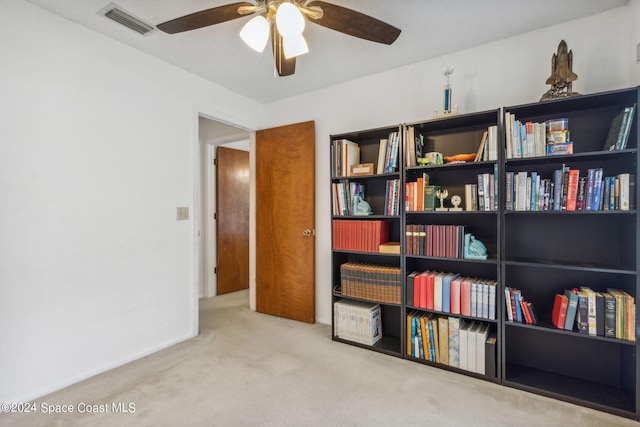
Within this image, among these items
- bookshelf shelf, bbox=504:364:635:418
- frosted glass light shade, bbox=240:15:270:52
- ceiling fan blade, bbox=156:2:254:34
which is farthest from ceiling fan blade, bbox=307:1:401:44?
bookshelf shelf, bbox=504:364:635:418

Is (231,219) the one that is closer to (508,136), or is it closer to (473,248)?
(473,248)

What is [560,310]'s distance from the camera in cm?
185

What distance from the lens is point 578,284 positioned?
6.57ft

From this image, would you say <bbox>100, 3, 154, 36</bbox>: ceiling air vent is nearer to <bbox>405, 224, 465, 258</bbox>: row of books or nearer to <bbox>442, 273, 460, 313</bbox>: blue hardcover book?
<bbox>405, 224, 465, 258</bbox>: row of books

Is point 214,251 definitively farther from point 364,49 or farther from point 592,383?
point 592,383

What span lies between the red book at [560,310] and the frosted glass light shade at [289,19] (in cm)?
216

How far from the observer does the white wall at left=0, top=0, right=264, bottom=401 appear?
184 centimetres

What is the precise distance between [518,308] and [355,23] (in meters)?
1.98

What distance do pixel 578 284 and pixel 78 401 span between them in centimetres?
325

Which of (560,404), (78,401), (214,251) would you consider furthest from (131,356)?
(560,404)

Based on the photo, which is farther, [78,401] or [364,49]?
[364,49]

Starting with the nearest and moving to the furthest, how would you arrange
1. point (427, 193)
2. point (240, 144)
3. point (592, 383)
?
point (592, 383), point (427, 193), point (240, 144)

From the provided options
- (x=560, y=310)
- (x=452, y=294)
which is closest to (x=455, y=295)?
(x=452, y=294)

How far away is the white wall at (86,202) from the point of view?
6.03 feet
